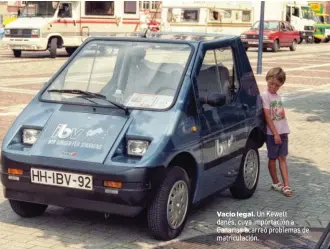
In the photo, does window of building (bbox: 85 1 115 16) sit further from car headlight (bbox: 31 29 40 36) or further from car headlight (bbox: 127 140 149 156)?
car headlight (bbox: 127 140 149 156)

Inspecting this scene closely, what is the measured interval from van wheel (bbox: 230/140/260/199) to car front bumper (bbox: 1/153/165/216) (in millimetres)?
1676

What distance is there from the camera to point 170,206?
514 cm

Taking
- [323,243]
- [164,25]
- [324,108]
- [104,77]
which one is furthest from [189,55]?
[164,25]

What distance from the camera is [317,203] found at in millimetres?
6504

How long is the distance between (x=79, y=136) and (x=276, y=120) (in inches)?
94.1

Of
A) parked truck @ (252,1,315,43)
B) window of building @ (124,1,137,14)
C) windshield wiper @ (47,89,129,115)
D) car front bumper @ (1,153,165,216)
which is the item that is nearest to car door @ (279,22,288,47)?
parked truck @ (252,1,315,43)

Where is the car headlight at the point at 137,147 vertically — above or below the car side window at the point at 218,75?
below

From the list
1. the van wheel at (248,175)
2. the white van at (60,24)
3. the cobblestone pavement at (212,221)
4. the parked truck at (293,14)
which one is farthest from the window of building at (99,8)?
the van wheel at (248,175)

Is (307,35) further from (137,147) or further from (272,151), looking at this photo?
(137,147)

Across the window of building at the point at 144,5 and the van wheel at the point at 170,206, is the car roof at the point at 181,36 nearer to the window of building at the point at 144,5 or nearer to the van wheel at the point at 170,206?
the van wheel at the point at 170,206

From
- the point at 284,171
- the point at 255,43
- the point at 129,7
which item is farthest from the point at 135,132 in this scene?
the point at 255,43

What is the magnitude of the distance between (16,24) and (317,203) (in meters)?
21.7

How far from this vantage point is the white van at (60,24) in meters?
26.0

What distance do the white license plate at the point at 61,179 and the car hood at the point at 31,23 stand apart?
2172 cm
